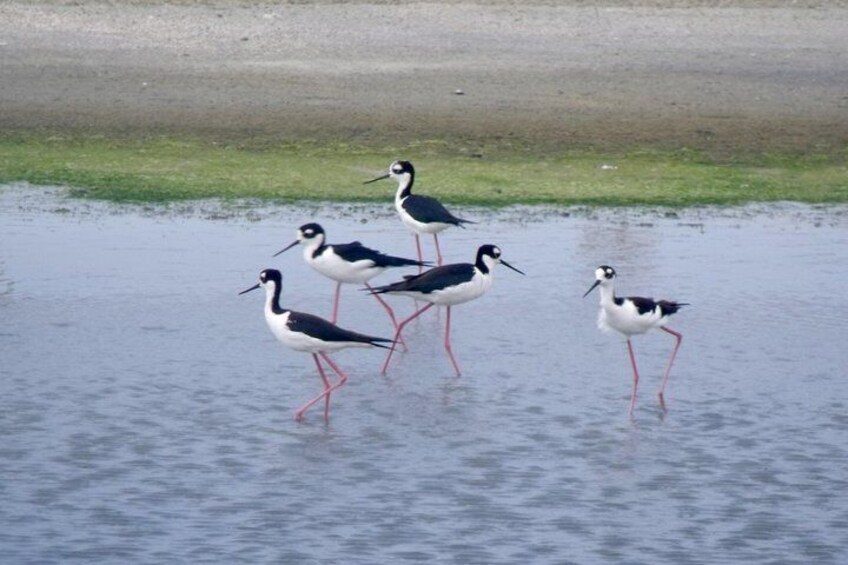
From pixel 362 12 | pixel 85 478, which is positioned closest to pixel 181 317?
pixel 85 478

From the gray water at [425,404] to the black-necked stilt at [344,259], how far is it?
502 millimetres

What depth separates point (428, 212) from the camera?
1379 cm

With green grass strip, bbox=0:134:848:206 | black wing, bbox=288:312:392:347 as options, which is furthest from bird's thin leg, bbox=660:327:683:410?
green grass strip, bbox=0:134:848:206

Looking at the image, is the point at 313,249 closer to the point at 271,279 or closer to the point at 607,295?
the point at 271,279

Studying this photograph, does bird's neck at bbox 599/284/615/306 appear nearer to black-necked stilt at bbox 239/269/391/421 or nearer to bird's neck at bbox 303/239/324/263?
black-necked stilt at bbox 239/269/391/421

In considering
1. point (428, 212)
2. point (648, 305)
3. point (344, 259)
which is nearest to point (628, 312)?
point (648, 305)

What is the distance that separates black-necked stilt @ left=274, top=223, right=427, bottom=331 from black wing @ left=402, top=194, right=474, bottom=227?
156 cm

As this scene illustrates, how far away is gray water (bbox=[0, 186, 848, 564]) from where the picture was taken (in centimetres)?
835

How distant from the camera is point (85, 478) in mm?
9023

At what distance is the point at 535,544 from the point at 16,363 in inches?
174

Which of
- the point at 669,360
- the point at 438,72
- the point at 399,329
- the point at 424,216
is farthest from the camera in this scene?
the point at 438,72

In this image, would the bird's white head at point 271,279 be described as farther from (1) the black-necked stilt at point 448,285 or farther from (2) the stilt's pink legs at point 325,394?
(1) the black-necked stilt at point 448,285

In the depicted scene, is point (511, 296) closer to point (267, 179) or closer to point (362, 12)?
point (267, 179)

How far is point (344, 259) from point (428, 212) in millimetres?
1809
